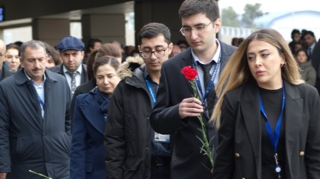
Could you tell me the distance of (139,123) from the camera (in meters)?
5.79

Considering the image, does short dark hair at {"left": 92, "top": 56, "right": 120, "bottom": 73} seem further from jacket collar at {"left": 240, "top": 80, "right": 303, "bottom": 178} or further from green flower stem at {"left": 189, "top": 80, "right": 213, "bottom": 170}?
jacket collar at {"left": 240, "top": 80, "right": 303, "bottom": 178}

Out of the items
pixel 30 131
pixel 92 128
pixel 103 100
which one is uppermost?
pixel 103 100

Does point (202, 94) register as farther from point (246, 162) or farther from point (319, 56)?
point (319, 56)

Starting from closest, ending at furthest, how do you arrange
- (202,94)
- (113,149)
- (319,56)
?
(202,94) < (113,149) < (319,56)

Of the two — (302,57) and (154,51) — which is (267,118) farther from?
(302,57)

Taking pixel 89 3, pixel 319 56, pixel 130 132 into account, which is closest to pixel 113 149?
pixel 130 132

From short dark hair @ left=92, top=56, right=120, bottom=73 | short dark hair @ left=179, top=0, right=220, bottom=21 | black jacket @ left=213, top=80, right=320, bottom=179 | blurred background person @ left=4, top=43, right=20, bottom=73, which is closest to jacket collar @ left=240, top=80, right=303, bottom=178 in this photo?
black jacket @ left=213, top=80, right=320, bottom=179

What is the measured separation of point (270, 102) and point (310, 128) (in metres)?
0.28

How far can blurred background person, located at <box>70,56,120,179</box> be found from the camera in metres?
6.46

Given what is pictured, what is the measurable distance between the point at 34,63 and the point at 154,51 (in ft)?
7.17

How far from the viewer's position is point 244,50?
14.0 feet

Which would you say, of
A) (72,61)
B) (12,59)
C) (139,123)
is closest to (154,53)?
(139,123)

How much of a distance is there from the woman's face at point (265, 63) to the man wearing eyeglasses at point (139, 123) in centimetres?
163

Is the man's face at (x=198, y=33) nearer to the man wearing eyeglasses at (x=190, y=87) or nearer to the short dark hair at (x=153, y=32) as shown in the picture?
the man wearing eyeglasses at (x=190, y=87)
